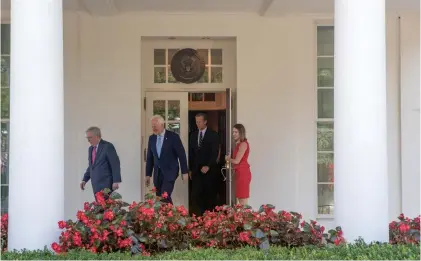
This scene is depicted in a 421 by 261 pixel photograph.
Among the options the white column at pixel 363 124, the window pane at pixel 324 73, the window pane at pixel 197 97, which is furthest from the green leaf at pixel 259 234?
the window pane at pixel 197 97

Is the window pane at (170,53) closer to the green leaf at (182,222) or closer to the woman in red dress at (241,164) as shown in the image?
the woman in red dress at (241,164)

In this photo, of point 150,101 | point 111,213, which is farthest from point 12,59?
point 150,101

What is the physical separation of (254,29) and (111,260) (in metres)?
5.62

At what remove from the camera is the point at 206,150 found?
29.8 ft

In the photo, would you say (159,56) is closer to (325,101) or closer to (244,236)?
(325,101)

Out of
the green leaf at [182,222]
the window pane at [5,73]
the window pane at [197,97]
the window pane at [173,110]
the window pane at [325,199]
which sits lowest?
the window pane at [325,199]

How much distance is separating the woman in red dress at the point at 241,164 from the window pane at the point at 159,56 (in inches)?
81.6

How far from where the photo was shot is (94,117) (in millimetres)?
8680

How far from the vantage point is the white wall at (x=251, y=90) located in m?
8.67

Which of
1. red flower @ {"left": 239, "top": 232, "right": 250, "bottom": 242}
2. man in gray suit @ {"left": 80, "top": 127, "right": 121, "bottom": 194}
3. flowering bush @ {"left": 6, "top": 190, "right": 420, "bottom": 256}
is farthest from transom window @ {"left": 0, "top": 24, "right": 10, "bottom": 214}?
red flower @ {"left": 239, "top": 232, "right": 250, "bottom": 242}

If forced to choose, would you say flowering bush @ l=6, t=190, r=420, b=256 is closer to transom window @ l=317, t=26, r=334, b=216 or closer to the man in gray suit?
the man in gray suit

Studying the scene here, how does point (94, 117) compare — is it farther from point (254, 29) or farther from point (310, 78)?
point (310, 78)

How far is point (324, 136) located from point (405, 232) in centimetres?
390

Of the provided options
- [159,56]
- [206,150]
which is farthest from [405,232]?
[159,56]
